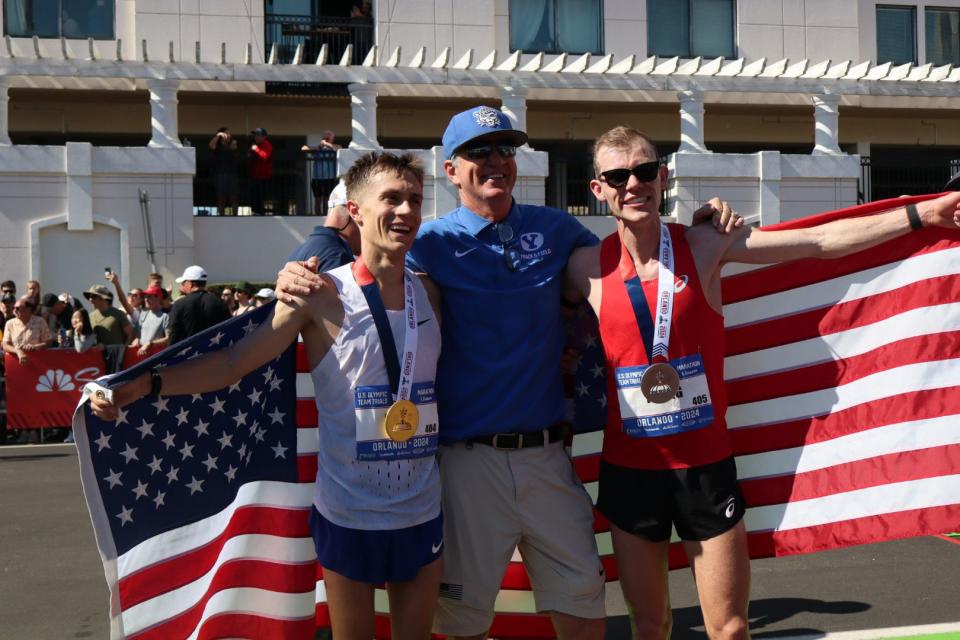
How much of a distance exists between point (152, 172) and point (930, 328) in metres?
21.4

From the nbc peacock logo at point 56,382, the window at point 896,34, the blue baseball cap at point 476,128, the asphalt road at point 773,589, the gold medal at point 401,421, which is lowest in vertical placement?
the asphalt road at point 773,589

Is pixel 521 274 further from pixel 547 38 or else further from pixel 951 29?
pixel 951 29

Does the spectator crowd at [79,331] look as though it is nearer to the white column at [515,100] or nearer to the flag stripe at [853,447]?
the flag stripe at [853,447]

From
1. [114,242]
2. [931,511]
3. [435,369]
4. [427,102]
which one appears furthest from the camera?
[427,102]

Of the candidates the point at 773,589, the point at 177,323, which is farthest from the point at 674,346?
the point at 177,323

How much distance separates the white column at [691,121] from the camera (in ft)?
91.2

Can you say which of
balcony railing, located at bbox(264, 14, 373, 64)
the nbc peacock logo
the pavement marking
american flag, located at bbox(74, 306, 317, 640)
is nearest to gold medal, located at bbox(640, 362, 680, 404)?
american flag, located at bbox(74, 306, 317, 640)

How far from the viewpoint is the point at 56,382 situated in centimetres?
1487

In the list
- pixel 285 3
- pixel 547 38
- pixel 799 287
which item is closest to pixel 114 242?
pixel 285 3

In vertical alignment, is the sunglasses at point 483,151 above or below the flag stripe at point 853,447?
above

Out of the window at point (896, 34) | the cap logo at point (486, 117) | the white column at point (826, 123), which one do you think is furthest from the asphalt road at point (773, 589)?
the window at point (896, 34)

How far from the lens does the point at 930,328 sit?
4918 millimetres

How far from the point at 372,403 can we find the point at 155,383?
80 centimetres

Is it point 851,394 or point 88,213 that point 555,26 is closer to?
point 88,213
